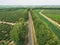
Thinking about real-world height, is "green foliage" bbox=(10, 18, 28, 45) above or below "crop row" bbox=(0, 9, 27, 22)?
below

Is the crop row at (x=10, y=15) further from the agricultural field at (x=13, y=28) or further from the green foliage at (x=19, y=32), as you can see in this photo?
the green foliage at (x=19, y=32)

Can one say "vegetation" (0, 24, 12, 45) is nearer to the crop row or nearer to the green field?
the green field

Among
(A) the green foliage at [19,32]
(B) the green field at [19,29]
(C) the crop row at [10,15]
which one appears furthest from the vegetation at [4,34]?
(C) the crop row at [10,15]

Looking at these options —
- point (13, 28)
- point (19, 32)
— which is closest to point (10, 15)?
point (13, 28)

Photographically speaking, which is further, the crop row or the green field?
the crop row

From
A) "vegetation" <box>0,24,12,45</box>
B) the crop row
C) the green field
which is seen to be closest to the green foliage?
the green field

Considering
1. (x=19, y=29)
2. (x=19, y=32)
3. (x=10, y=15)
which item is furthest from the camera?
(x=10, y=15)

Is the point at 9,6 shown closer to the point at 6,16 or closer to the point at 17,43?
the point at 6,16

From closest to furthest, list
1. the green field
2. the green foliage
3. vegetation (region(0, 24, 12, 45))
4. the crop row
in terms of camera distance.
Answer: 1. the green field
2. the green foliage
3. vegetation (region(0, 24, 12, 45))
4. the crop row

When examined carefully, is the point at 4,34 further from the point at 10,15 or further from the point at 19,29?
the point at 10,15
